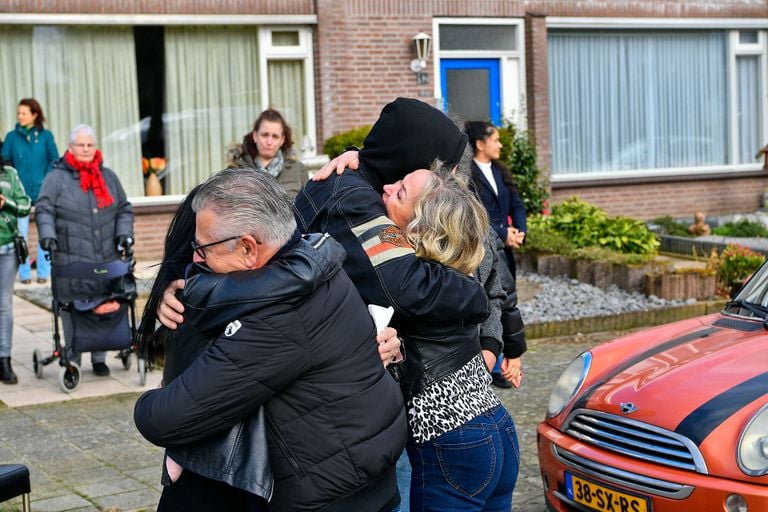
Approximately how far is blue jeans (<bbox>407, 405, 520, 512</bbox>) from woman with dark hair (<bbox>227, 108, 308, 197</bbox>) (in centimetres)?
405

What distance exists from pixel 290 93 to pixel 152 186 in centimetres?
227

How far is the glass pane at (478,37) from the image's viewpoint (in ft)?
54.1

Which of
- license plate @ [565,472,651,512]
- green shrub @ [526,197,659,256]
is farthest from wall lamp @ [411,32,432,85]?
license plate @ [565,472,651,512]

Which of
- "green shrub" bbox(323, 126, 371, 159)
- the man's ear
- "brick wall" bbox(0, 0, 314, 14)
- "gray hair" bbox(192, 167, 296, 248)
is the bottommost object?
the man's ear

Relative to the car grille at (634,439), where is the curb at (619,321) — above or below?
below

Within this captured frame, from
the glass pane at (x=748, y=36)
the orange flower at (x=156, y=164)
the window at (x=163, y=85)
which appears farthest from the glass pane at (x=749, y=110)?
the orange flower at (x=156, y=164)

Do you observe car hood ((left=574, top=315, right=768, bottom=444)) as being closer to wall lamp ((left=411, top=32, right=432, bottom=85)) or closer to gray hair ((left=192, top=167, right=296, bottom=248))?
gray hair ((left=192, top=167, right=296, bottom=248))

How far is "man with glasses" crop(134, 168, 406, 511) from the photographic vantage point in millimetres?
2877

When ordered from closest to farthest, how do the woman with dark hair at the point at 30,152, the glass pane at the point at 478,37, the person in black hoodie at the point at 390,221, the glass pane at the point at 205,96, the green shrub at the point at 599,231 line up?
the person in black hoodie at the point at 390,221 → the green shrub at the point at 599,231 → the woman with dark hair at the point at 30,152 → the glass pane at the point at 205,96 → the glass pane at the point at 478,37

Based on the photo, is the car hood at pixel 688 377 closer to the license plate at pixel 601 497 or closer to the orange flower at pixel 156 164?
the license plate at pixel 601 497

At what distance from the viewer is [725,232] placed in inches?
619

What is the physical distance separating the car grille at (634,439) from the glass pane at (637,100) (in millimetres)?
13108

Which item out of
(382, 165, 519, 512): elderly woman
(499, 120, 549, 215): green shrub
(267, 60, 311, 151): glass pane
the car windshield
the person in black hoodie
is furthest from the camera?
(267, 60, 311, 151): glass pane

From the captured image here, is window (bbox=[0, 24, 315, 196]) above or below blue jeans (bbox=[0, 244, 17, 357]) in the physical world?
above
